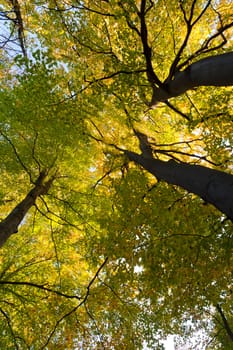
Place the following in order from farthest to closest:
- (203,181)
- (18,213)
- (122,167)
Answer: (122,167) → (18,213) → (203,181)

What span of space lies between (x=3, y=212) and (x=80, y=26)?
5722 millimetres

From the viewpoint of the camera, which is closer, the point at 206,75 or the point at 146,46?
the point at 206,75

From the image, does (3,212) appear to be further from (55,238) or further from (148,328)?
(148,328)

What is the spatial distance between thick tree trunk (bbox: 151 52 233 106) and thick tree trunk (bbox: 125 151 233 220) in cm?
99

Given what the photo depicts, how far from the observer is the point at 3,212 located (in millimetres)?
8820

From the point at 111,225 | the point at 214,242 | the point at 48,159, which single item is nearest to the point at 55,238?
the point at 48,159

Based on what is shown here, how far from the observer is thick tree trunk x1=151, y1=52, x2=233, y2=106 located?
10.4ft

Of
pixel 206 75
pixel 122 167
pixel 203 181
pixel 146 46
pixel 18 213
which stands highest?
pixel 122 167

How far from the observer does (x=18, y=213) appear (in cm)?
598

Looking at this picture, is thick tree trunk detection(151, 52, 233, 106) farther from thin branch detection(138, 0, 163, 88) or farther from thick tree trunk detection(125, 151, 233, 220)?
thick tree trunk detection(125, 151, 233, 220)

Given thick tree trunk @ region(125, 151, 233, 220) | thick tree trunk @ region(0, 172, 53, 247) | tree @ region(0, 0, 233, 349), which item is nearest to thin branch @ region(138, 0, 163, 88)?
tree @ region(0, 0, 233, 349)

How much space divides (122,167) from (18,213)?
257cm

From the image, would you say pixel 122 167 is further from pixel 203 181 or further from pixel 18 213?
pixel 203 181

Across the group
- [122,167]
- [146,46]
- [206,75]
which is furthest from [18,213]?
[206,75]
